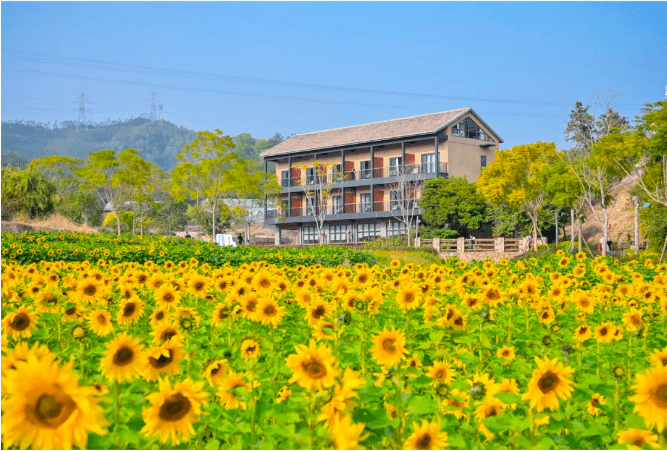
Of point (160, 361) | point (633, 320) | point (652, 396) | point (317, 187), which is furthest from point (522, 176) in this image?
point (160, 361)

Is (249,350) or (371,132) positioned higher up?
(371,132)

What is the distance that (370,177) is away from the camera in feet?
140

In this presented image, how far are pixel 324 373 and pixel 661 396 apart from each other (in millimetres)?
1239

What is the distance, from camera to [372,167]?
42844mm

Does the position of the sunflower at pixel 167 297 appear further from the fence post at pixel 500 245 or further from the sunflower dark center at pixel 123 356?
the fence post at pixel 500 245

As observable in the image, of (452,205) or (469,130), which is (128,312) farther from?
(469,130)

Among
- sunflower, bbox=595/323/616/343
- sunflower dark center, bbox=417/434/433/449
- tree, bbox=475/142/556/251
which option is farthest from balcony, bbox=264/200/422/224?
sunflower dark center, bbox=417/434/433/449

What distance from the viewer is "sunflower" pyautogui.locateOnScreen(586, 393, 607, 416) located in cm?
303

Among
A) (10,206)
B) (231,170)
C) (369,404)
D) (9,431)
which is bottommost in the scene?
(369,404)

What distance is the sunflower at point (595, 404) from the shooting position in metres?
3.03

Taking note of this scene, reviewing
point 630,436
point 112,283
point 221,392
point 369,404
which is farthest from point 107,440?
point 112,283

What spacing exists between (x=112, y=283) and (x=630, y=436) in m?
4.42

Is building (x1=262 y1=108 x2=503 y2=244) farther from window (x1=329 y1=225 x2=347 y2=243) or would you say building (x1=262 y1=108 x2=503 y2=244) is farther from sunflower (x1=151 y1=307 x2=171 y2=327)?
sunflower (x1=151 y1=307 x2=171 y2=327)

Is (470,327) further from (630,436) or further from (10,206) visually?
(10,206)
